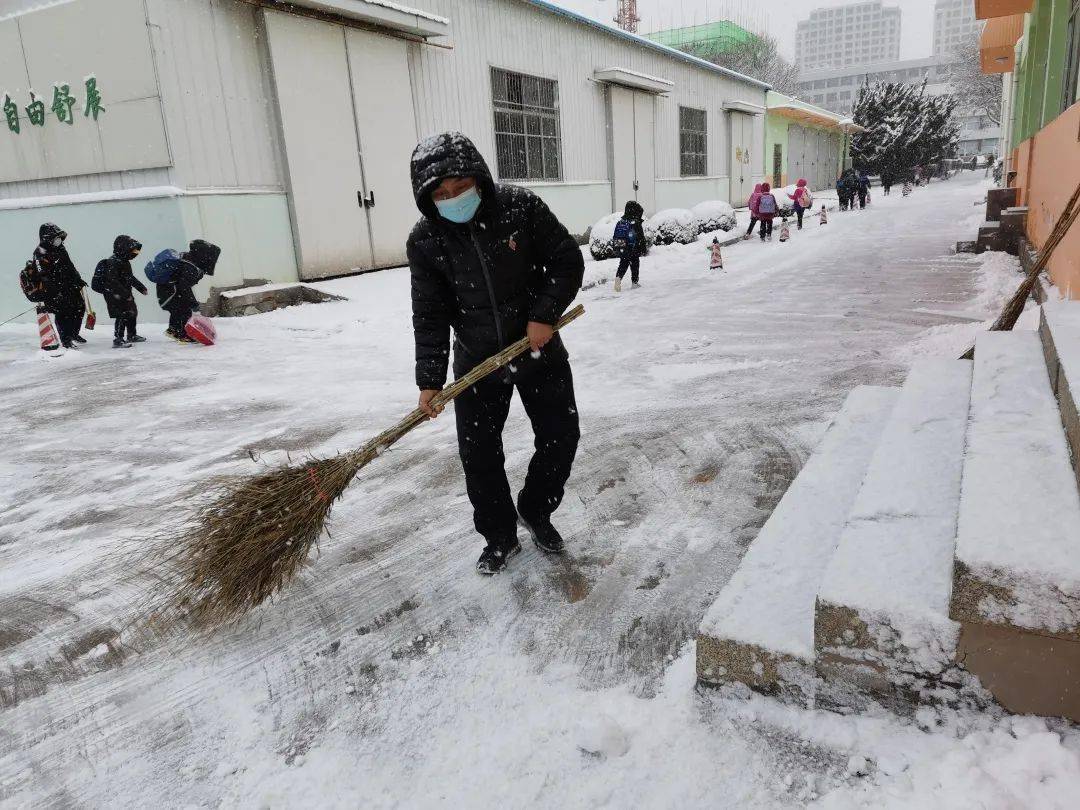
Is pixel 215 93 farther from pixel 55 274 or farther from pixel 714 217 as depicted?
pixel 714 217

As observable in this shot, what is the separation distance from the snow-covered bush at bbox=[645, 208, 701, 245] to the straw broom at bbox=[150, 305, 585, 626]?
13757 millimetres

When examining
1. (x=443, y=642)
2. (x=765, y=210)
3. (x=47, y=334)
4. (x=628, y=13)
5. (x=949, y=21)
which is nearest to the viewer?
(x=443, y=642)

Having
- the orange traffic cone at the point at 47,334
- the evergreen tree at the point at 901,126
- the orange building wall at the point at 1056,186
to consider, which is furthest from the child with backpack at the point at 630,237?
the evergreen tree at the point at 901,126

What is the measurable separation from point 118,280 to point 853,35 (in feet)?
691

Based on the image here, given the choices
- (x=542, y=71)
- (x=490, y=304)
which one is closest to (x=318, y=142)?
(x=542, y=71)

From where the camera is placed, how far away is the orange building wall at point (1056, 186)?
5602mm

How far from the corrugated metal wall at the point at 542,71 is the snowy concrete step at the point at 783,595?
11.8 metres

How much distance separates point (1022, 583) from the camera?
169 cm

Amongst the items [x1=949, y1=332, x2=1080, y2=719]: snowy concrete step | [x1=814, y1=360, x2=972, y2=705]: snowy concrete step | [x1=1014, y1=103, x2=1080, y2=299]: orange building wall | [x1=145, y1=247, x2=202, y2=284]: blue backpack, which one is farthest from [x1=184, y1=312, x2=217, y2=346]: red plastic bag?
[x1=1014, y1=103, x2=1080, y2=299]: orange building wall

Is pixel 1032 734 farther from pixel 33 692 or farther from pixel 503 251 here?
pixel 33 692

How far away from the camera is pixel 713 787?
1799 millimetres

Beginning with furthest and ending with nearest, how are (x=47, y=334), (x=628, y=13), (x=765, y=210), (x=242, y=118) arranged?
(x=628, y=13), (x=765, y=210), (x=242, y=118), (x=47, y=334)

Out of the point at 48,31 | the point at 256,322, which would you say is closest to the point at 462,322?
the point at 256,322

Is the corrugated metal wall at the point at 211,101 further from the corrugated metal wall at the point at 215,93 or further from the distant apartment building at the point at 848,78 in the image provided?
the distant apartment building at the point at 848,78
